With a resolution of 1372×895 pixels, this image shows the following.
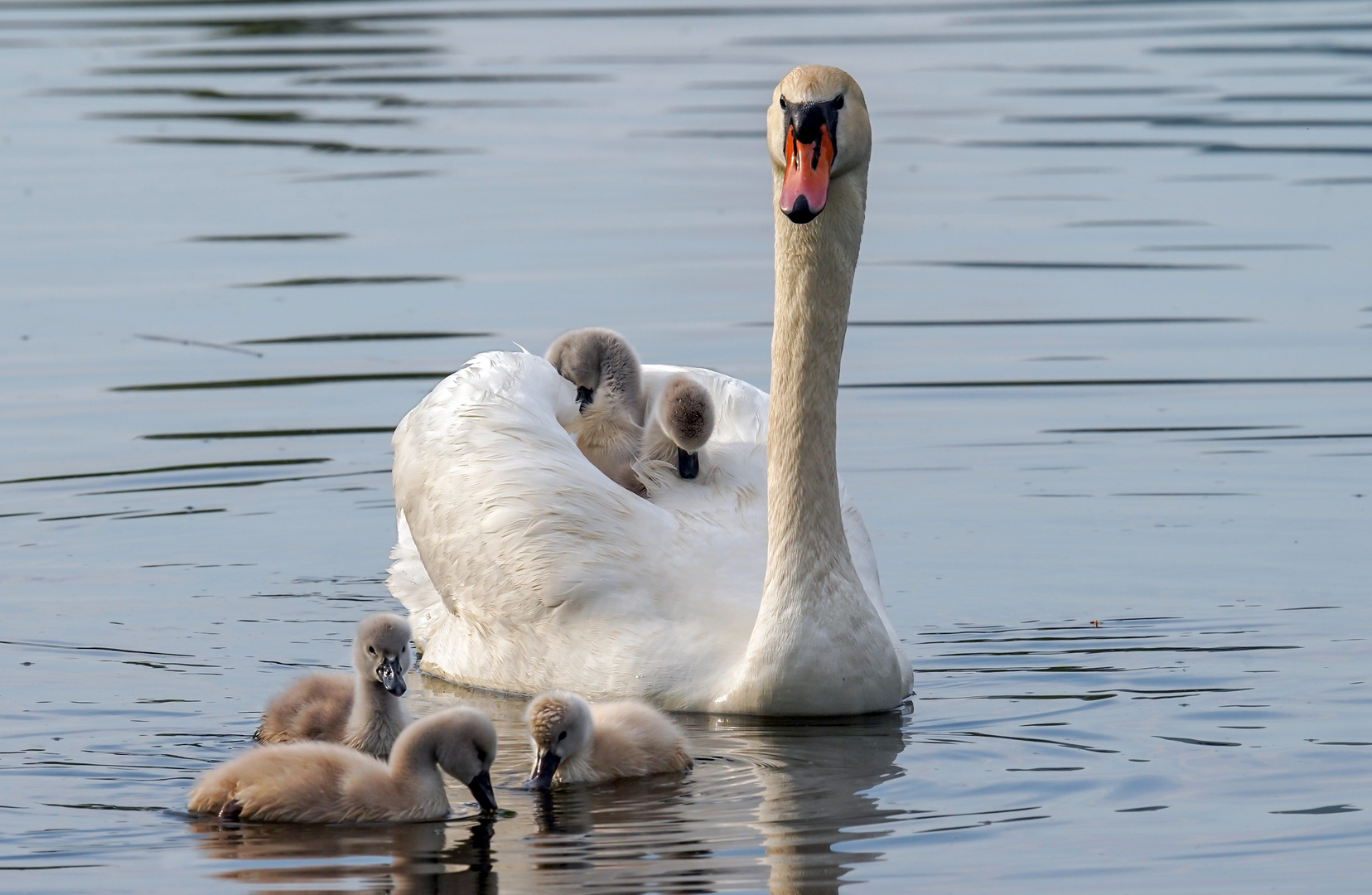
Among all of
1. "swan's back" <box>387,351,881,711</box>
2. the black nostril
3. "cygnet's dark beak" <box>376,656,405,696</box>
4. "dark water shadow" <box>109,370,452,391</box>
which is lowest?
"cygnet's dark beak" <box>376,656,405,696</box>

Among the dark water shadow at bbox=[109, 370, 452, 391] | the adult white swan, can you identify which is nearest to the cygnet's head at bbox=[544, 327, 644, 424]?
the adult white swan

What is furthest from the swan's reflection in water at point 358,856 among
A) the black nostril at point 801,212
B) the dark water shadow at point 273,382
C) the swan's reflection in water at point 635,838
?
the dark water shadow at point 273,382

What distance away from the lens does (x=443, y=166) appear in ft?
71.4

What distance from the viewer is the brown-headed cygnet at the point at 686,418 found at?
30.7 ft

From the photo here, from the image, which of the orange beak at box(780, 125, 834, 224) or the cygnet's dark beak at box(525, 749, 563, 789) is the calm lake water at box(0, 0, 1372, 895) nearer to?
the cygnet's dark beak at box(525, 749, 563, 789)

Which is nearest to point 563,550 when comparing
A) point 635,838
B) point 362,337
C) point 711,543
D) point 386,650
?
point 711,543

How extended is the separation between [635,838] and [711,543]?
221cm

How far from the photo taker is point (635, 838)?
7129mm

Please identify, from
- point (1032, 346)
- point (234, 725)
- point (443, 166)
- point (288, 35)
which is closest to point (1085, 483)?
point (1032, 346)

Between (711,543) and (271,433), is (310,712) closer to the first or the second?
(711,543)

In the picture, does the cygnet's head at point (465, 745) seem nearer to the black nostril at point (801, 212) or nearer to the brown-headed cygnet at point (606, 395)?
the black nostril at point (801, 212)

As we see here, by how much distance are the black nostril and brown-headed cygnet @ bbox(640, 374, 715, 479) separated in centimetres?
155

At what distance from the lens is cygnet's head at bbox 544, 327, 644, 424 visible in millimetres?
10320

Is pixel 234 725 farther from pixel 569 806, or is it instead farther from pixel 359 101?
pixel 359 101
